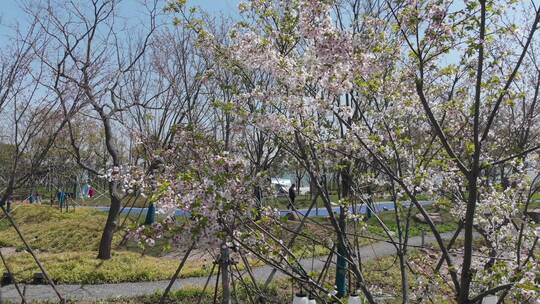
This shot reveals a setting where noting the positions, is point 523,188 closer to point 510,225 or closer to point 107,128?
point 510,225

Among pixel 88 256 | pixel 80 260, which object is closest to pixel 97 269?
pixel 80 260

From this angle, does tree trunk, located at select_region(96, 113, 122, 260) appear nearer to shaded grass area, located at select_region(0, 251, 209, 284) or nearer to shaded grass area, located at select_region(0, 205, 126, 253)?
shaded grass area, located at select_region(0, 251, 209, 284)

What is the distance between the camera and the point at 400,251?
4.28 m

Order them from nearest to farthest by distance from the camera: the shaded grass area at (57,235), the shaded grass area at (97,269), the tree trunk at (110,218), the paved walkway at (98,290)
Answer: the paved walkway at (98,290), the shaded grass area at (97,269), the tree trunk at (110,218), the shaded grass area at (57,235)

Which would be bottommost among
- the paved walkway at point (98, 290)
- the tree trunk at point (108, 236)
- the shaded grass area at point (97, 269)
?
the paved walkway at point (98, 290)

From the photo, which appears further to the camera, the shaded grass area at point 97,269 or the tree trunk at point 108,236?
the tree trunk at point 108,236

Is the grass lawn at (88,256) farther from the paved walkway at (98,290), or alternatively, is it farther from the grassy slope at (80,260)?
the paved walkway at (98,290)

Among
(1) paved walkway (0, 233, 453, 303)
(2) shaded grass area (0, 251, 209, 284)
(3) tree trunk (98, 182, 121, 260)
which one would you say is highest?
(3) tree trunk (98, 182, 121, 260)

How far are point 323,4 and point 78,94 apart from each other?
517 centimetres

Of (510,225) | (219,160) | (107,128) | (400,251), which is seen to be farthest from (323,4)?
(107,128)

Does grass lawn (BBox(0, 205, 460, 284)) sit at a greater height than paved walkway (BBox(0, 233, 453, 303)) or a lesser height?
greater

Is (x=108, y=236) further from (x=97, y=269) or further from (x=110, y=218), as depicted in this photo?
(x=97, y=269)

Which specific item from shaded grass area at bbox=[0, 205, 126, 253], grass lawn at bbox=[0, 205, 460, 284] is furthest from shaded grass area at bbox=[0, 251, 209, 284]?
shaded grass area at bbox=[0, 205, 126, 253]

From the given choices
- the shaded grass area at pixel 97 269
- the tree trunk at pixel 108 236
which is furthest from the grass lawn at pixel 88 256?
the tree trunk at pixel 108 236
